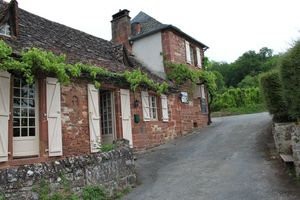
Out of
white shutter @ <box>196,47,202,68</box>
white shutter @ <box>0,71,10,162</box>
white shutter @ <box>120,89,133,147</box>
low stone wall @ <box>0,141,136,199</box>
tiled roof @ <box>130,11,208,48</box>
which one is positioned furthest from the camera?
white shutter @ <box>196,47,202,68</box>

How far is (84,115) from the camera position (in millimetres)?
10773

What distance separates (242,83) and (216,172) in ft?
118

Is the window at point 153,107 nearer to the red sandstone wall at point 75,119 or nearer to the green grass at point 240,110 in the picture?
the red sandstone wall at point 75,119

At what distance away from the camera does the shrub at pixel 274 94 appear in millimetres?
→ 9841

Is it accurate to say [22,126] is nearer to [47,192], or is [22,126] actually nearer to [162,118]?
[47,192]

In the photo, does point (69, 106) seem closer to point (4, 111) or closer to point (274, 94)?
point (4, 111)

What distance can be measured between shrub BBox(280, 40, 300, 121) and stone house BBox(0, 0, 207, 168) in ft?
20.2

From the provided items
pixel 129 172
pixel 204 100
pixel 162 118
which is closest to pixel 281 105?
pixel 129 172

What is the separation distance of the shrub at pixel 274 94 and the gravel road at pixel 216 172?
3.81 ft

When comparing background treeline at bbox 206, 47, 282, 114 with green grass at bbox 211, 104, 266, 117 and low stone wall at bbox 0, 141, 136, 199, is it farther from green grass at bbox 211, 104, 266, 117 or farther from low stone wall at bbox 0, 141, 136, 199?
low stone wall at bbox 0, 141, 136, 199

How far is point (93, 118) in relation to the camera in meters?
11.0

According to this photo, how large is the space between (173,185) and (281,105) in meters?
4.36

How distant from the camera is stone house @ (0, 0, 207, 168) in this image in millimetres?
9008

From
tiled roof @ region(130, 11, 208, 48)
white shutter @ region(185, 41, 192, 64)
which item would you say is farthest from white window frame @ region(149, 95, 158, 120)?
white shutter @ region(185, 41, 192, 64)
